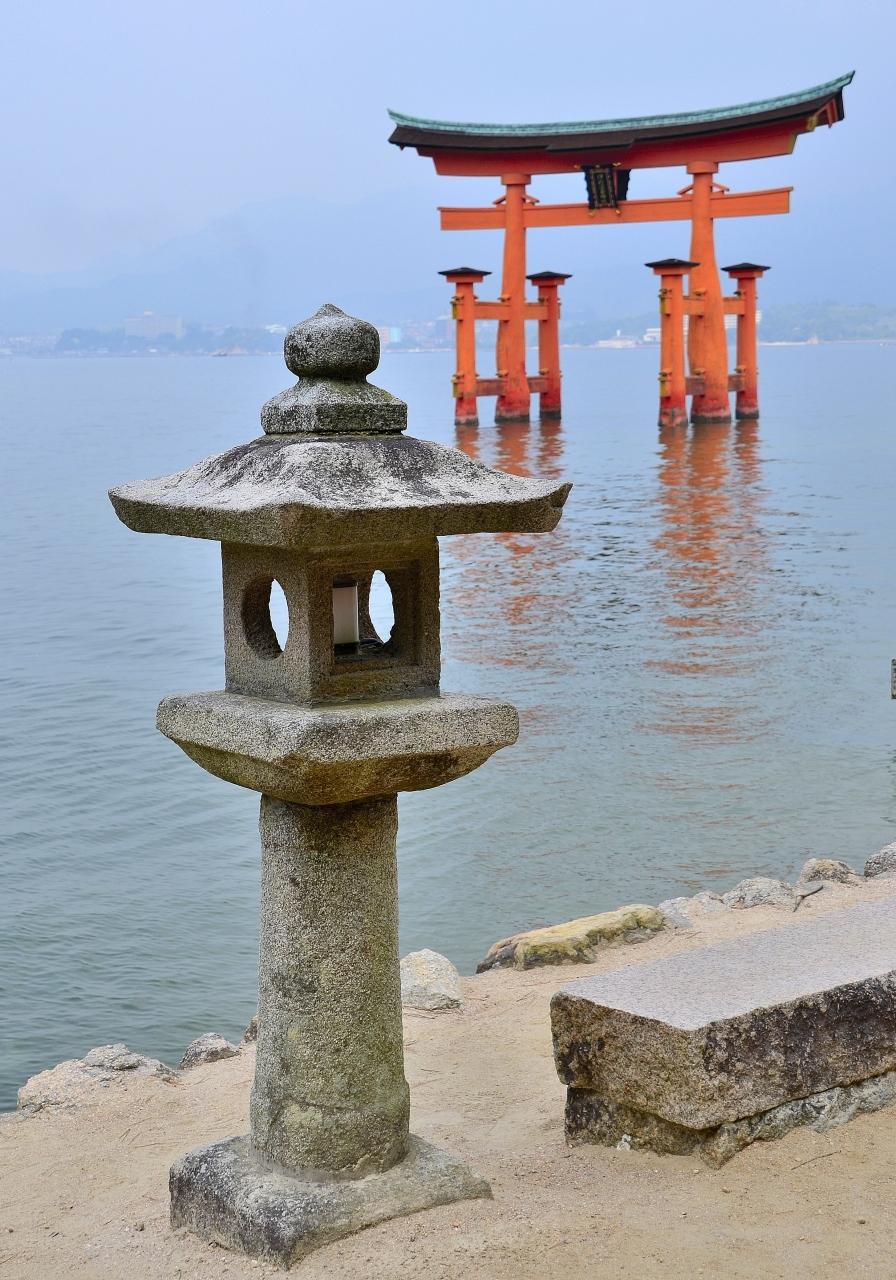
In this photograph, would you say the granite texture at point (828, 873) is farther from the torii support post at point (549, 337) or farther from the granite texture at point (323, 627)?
the torii support post at point (549, 337)

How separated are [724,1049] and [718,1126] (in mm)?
207

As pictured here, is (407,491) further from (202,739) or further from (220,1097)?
(220,1097)

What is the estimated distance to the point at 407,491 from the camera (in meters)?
3.46

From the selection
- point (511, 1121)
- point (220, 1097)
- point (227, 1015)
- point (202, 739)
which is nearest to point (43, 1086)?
point (220, 1097)

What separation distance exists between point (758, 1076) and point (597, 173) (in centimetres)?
3229

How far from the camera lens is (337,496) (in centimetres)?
334

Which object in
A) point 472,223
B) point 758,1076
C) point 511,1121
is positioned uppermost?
point 472,223

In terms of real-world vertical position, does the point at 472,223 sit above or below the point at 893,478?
above

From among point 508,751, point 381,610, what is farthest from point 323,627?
point 381,610

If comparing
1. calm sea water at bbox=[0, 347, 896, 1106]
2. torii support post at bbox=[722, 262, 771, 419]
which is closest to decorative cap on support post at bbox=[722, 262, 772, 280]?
torii support post at bbox=[722, 262, 771, 419]

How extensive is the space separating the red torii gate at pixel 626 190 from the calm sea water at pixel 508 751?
10.3 m

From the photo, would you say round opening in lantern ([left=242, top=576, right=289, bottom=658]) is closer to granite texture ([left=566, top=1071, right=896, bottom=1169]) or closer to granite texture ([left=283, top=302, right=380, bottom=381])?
granite texture ([left=283, top=302, right=380, bottom=381])

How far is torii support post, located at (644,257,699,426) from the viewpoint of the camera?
33219 mm

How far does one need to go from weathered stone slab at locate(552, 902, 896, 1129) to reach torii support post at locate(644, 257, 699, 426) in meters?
28.7
